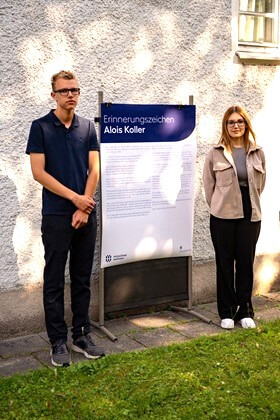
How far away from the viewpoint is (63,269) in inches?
190

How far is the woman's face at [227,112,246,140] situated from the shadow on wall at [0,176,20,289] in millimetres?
1884

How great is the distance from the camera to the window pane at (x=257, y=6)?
6645 millimetres

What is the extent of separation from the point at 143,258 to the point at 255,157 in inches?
51.6

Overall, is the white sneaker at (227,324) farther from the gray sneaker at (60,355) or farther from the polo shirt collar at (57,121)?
the polo shirt collar at (57,121)

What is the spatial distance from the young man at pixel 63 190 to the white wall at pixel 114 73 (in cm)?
59

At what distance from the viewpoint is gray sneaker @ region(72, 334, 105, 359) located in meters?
4.86

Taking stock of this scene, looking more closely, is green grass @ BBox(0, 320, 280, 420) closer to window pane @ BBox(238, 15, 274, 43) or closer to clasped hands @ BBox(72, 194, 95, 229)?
clasped hands @ BBox(72, 194, 95, 229)

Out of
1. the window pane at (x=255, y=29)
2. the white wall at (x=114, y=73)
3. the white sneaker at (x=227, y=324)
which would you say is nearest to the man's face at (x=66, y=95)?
the white wall at (x=114, y=73)

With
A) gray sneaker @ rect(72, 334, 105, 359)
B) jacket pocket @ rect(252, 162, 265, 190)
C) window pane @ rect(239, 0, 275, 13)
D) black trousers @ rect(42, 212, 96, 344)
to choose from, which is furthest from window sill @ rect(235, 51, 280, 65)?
gray sneaker @ rect(72, 334, 105, 359)

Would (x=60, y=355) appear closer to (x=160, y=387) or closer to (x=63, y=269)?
(x=63, y=269)

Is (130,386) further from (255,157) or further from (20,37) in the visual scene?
(20,37)

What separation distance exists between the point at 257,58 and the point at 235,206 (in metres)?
1.81

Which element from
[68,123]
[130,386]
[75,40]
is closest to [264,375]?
[130,386]

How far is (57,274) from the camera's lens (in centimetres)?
479
